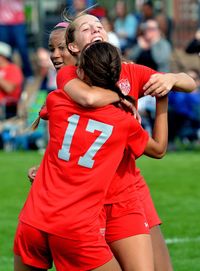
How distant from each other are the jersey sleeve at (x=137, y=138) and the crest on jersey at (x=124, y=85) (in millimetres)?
352

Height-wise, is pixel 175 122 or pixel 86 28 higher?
pixel 86 28

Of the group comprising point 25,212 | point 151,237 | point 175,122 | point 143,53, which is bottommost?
point 175,122

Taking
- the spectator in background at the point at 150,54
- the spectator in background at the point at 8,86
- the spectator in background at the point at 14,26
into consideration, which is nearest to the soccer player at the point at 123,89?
the spectator in background at the point at 150,54

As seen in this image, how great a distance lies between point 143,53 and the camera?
18.4 metres

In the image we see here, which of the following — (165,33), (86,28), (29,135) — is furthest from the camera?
(165,33)

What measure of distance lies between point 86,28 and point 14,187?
797cm

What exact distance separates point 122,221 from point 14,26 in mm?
15520

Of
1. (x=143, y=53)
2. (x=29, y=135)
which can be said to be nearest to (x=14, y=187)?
(x=29, y=135)

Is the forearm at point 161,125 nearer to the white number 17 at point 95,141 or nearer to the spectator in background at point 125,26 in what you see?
the white number 17 at point 95,141

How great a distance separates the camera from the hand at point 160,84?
575 centimetres

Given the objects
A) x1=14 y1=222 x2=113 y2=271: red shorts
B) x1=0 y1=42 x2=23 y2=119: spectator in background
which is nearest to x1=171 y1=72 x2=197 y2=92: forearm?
x1=14 y1=222 x2=113 y2=271: red shorts

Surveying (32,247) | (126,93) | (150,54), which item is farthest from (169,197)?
(32,247)

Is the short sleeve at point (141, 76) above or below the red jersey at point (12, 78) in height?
above

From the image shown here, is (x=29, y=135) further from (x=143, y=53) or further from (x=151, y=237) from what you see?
(x=151, y=237)
